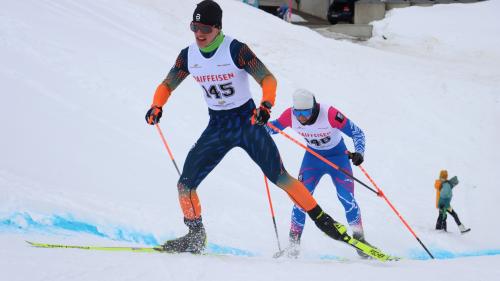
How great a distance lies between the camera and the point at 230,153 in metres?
9.51

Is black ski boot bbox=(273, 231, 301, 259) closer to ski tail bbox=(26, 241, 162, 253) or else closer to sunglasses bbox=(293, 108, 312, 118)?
sunglasses bbox=(293, 108, 312, 118)

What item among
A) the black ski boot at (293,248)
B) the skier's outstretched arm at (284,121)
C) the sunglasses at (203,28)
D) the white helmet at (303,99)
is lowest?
the black ski boot at (293,248)

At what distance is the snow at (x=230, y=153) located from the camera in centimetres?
450

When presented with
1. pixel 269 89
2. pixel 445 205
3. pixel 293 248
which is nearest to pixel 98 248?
pixel 269 89

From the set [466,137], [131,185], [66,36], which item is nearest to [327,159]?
[131,185]

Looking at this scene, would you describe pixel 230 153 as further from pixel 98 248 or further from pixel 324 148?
pixel 98 248

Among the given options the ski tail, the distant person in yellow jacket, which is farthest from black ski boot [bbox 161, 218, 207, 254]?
the distant person in yellow jacket

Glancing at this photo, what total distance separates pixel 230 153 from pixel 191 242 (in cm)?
478

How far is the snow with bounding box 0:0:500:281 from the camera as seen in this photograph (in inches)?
177

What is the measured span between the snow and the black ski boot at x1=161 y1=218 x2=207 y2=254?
0.71 feet

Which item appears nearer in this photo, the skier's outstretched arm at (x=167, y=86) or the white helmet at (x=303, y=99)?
the skier's outstretched arm at (x=167, y=86)

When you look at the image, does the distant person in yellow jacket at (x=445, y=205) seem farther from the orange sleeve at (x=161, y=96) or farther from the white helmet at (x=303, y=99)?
the orange sleeve at (x=161, y=96)

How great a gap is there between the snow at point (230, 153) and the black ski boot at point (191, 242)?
0.22 metres

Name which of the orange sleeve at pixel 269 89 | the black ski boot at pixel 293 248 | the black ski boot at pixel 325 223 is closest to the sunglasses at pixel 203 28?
the orange sleeve at pixel 269 89
